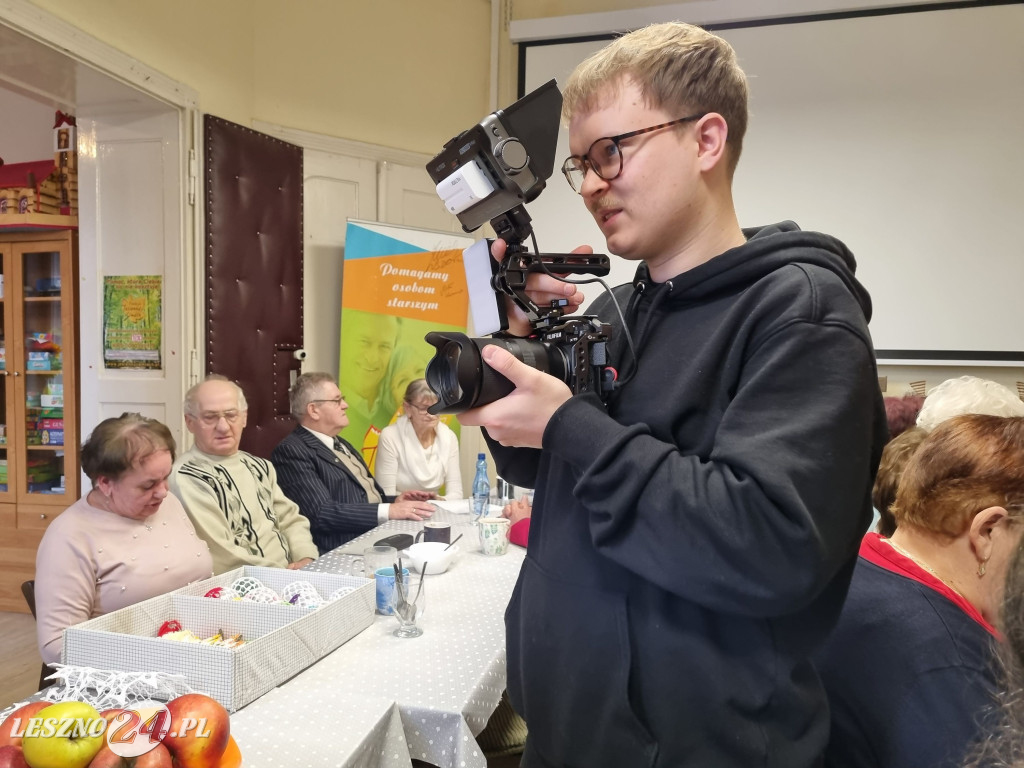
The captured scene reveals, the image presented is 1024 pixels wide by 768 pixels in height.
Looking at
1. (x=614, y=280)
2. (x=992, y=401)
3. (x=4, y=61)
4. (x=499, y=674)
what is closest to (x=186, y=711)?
(x=499, y=674)

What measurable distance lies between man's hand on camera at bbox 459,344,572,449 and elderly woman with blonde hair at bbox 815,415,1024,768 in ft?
1.97

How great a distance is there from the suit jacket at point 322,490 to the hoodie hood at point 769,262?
207cm

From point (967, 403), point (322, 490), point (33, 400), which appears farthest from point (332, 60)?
point (967, 403)

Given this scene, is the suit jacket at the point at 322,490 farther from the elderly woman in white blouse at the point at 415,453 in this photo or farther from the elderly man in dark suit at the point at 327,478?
the elderly woman in white blouse at the point at 415,453

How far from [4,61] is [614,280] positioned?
2.84 metres

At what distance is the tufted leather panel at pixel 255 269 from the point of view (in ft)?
10.5

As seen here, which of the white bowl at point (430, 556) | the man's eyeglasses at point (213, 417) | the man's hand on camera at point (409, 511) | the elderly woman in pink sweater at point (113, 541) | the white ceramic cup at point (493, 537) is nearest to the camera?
the elderly woman in pink sweater at point (113, 541)

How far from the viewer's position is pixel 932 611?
0.96 meters

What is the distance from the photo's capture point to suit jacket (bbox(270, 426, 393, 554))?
8.64 feet

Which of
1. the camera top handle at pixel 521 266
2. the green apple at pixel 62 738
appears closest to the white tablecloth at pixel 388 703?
the green apple at pixel 62 738

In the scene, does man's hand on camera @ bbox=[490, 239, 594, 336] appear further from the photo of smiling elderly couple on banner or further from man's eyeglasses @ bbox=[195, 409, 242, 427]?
the photo of smiling elderly couple on banner

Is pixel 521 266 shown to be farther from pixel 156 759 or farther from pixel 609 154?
pixel 156 759

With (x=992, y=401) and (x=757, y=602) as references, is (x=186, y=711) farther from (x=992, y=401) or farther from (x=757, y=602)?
(x=992, y=401)

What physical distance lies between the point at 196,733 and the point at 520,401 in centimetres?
61
